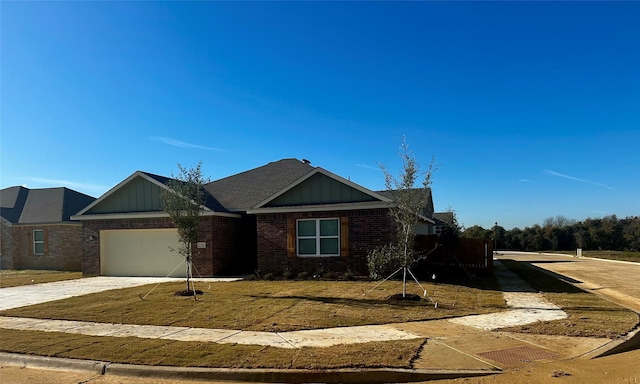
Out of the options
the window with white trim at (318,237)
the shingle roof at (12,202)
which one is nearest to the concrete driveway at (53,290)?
the window with white trim at (318,237)

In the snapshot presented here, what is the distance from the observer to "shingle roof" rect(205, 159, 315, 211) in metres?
20.3

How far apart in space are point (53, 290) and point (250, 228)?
8345mm

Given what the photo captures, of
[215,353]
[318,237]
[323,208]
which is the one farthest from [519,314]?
[318,237]

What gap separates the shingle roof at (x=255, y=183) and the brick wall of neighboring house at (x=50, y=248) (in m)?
8.87

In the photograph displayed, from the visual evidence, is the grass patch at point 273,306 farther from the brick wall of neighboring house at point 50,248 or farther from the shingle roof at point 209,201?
the brick wall of neighboring house at point 50,248

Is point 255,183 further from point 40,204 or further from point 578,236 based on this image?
point 578,236

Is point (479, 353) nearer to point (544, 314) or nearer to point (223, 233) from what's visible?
point (544, 314)

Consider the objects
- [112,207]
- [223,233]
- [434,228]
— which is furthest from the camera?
[434,228]

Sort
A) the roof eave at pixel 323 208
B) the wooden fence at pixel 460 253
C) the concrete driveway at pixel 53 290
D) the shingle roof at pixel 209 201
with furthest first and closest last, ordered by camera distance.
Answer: the shingle roof at pixel 209 201 → the wooden fence at pixel 460 253 → the roof eave at pixel 323 208 → the concrete driveway at pixel 53 290

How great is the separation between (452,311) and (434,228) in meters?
21.9

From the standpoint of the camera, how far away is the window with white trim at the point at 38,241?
24922 mm

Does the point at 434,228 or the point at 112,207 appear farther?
the point at 434,228

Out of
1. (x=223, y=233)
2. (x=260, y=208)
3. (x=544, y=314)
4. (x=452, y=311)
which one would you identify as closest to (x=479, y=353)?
(x=452, y=311)

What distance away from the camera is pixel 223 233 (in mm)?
18297
